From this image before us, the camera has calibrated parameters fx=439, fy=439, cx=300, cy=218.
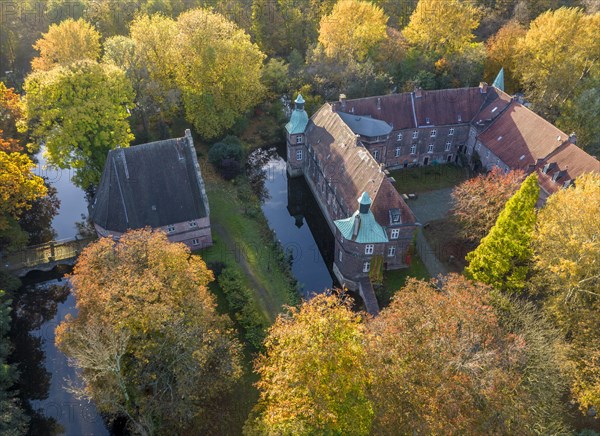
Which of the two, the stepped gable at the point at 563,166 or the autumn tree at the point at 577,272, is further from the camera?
the stepped gable at the point at 563,166

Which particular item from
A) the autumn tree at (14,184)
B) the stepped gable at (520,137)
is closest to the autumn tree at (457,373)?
the stepped gable at (520,137)

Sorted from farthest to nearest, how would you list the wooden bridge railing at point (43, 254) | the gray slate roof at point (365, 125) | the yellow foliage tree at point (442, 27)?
the yellow foliage tree at point (442, 27)
the gray slate roof at point (365, 125)
the wooden bridge railing at point (43, 254)

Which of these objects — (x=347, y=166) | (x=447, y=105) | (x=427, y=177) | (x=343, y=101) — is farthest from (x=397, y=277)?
(x=447, y=105)

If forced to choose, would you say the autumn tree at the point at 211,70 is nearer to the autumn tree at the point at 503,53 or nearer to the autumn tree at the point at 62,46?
the autumn tree at the point at 62,46

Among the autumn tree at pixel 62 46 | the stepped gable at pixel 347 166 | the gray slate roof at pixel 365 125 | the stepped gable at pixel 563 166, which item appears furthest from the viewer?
the autumn tree at pixel 62 46

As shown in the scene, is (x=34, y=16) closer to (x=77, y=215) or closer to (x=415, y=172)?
(x=77, y=215)

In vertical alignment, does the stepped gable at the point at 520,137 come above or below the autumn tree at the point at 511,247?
above

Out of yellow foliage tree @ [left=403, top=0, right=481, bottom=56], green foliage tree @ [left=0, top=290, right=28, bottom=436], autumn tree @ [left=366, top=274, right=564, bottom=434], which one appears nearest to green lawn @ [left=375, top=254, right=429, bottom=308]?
autumn tree @ [left=366, top=274, right=564, bottom=434]

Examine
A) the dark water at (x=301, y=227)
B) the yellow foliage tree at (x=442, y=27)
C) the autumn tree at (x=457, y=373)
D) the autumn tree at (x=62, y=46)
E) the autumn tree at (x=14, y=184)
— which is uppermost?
the autumn tree at (x=62, y=46)
